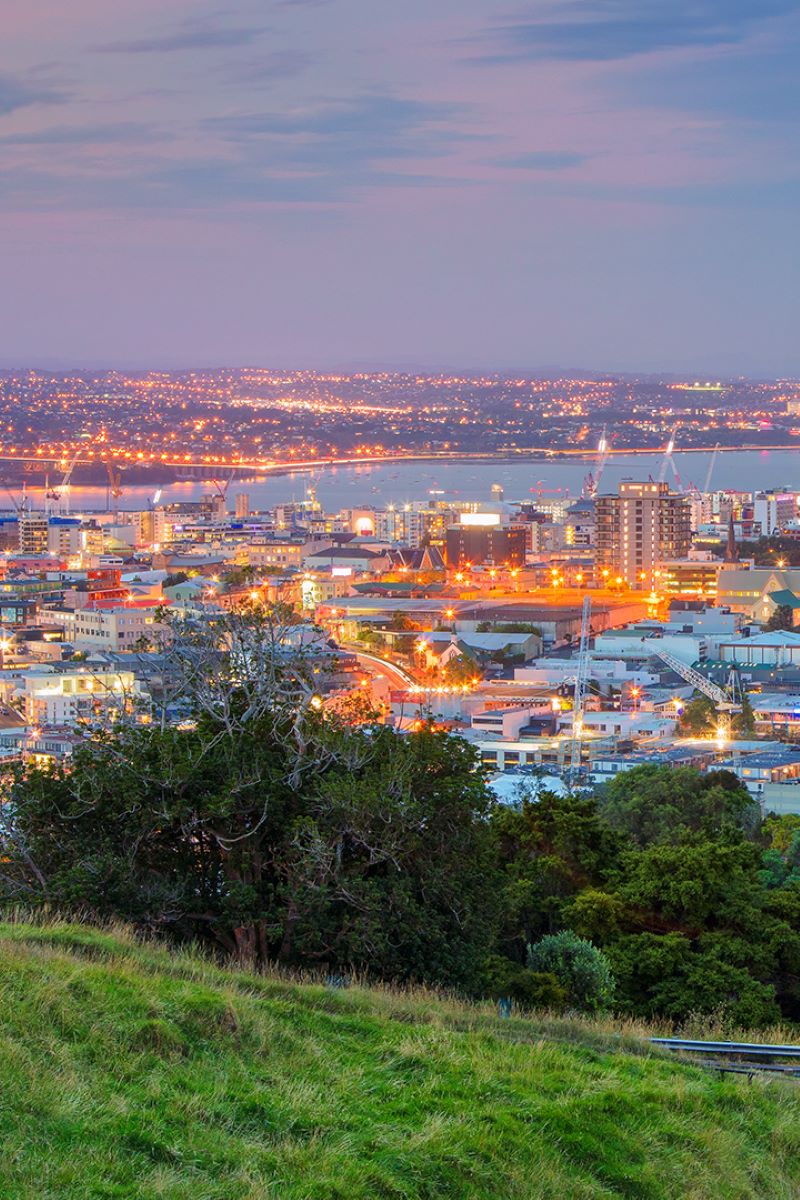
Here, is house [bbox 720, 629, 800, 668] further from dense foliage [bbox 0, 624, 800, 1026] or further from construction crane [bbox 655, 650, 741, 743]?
dense foliage [bbox 0, 624, 800, 1026]

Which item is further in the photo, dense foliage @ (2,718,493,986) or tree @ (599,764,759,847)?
tree @ (599,764,759,847)

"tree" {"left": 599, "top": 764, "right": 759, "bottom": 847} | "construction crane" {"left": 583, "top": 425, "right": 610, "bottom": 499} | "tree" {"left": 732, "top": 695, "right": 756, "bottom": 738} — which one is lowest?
"tree" {"left": 732, "top": 695, "right": 756, "bottom": 738}

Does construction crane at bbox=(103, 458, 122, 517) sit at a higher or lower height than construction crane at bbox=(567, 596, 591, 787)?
higher

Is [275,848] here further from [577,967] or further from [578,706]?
[578,706]

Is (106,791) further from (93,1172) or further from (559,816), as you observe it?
(93,1172)

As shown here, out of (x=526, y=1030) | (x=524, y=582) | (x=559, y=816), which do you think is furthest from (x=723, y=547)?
(x=526, y=1030)

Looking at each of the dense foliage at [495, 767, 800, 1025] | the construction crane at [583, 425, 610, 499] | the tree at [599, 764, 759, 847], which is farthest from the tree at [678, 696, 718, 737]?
the construction crane at [583, 425, 610, 499]

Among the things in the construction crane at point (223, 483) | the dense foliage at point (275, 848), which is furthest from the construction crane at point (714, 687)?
the construction crane at point (223, 483)
